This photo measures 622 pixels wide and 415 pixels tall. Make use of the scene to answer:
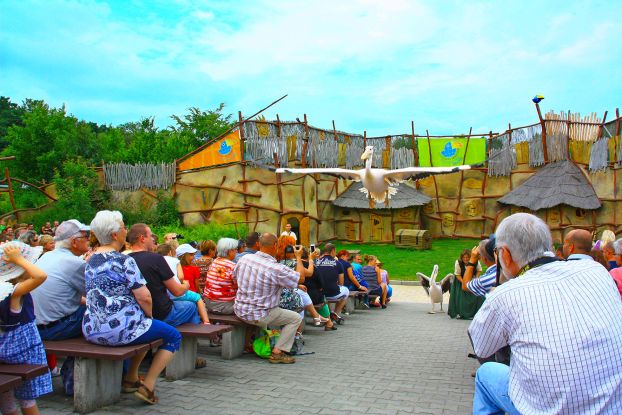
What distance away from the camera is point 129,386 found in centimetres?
476

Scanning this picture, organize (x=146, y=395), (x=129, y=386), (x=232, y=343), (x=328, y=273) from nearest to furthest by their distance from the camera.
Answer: (x=146, y=395), (x=129, y=386), (x=232, y=343), (x=328, y=273)

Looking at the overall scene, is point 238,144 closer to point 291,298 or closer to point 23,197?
point 23,197

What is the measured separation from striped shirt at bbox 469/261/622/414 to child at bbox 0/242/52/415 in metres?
2.83

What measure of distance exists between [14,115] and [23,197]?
31.1m

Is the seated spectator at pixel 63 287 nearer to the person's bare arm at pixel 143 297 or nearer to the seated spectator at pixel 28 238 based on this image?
the person's bare arm at pixel 143 297

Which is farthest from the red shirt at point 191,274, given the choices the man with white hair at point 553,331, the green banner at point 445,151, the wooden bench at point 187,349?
the green banner at point 445,151

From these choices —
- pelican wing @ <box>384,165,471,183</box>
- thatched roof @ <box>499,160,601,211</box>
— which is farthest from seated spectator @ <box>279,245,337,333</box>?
thatched roof @ <box>499,160,601,211</box>

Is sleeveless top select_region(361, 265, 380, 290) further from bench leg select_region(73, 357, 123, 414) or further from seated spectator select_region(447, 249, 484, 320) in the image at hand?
bench leg select_region(73, 357, 123, 414)

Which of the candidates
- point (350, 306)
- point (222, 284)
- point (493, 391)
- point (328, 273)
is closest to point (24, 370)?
point (493, 391)

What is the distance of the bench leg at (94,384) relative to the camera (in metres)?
4.17

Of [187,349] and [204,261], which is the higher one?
[204,261]

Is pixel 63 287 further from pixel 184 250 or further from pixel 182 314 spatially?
pixel 184 250

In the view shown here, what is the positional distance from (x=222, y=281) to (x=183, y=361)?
141 cm

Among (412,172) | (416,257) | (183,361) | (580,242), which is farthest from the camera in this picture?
(416,257)
